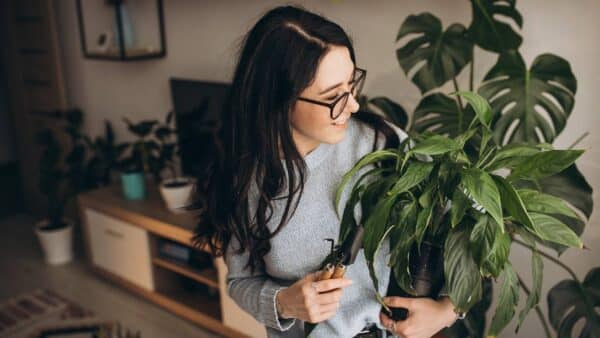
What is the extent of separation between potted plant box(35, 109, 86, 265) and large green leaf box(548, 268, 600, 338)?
2.66m

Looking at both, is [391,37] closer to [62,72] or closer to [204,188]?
[204,188]

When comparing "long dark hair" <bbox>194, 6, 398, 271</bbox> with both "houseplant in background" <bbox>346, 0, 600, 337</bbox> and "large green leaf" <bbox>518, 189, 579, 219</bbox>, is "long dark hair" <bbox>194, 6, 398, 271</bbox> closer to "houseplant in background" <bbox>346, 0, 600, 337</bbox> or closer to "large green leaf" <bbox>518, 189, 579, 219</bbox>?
"large green leaf" <bbox>518, 189, 579, 219</bbox>

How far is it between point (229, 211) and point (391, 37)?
1107mm

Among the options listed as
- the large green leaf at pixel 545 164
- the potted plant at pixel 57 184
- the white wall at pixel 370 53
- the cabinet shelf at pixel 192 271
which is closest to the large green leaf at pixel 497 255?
the large green leaf at pixel 545 164

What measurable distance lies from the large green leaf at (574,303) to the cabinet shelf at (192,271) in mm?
1490

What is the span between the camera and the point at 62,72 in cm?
365

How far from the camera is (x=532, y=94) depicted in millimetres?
1452

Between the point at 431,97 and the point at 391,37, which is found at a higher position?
the point at 391,37

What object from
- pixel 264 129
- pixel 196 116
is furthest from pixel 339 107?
pixel 196 116

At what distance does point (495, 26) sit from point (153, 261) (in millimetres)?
2004

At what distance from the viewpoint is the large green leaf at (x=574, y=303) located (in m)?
1.43

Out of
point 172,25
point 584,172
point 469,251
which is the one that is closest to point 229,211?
point 469,251

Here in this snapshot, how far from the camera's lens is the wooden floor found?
273 cm

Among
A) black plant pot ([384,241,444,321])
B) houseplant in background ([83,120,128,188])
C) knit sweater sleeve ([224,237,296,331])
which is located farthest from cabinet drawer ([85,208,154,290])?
black plant pot ([384,241,444,321])
